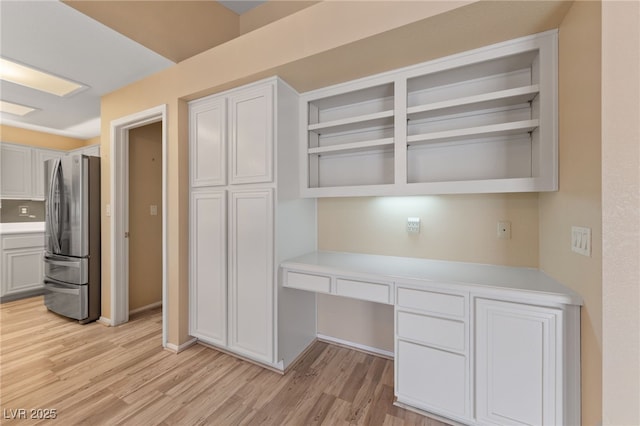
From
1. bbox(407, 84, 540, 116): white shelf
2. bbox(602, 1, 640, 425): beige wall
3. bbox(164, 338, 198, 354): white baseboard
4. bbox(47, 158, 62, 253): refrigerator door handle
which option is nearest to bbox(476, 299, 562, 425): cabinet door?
bbox(602, 1, 640, 425): beige wall

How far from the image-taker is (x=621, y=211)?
99cm

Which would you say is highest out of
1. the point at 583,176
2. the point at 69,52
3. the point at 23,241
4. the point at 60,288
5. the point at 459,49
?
the point at 69,52

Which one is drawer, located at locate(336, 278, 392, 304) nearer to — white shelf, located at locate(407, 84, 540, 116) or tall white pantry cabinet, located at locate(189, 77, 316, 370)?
tall white pantry cabinet, located at locate(189, 77, 316, 370)

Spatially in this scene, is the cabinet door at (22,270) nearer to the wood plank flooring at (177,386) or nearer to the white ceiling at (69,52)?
the wood plank flooring at (177,386)

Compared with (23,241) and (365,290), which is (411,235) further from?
→ (23,241)

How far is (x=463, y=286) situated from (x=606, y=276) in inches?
22.3

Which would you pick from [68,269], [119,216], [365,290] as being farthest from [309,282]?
[68,269]

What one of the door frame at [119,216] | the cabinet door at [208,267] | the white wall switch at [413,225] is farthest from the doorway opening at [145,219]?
the white wall switch at [413,225]

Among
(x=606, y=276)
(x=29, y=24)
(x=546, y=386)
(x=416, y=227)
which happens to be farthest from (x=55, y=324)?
(x=606, y=276)

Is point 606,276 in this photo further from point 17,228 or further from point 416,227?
point 17,228

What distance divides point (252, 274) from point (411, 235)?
136cm

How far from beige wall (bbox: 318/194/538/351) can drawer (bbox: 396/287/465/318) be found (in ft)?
1.87

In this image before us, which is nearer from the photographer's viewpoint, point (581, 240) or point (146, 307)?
point (581, 240)

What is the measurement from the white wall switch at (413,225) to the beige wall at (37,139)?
5589 millimetres
